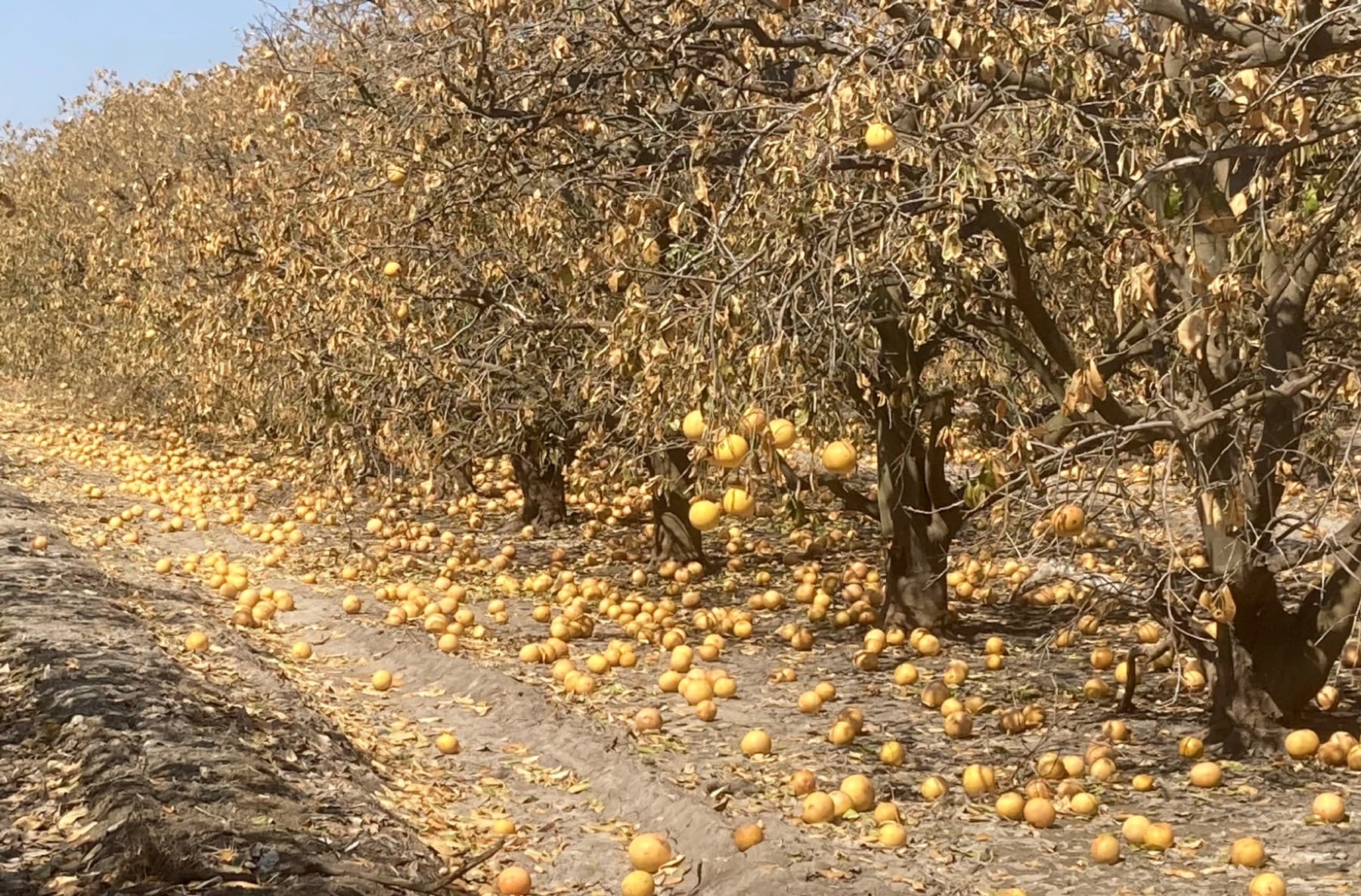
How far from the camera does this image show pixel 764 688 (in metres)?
7.65

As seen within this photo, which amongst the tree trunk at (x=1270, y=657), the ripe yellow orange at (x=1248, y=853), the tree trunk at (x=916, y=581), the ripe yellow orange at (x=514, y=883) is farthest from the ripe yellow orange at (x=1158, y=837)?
the tree trunk at (x=916, y=581)

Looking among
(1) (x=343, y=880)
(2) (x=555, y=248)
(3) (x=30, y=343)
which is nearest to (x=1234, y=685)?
(1) (x=343, y=880)

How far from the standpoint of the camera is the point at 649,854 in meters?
5.15

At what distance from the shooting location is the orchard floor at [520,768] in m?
4.83

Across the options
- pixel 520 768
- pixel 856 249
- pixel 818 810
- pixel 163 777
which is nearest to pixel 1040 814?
pixel 818 810

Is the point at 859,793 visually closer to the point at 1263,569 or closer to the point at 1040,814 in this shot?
the point at 1040,814

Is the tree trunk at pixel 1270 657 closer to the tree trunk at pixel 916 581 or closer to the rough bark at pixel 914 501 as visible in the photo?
the rough bark at pixel 914 501

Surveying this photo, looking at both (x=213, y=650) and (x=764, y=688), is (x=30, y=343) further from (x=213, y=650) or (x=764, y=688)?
(x=764, y=688)

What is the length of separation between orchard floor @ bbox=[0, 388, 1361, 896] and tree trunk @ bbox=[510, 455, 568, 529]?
266 cm

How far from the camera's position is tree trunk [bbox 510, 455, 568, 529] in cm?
1215

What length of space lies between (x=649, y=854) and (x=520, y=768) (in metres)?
1.65

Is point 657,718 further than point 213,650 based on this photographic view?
No

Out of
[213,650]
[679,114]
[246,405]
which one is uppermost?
[679,114]

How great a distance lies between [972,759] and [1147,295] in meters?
2.91
